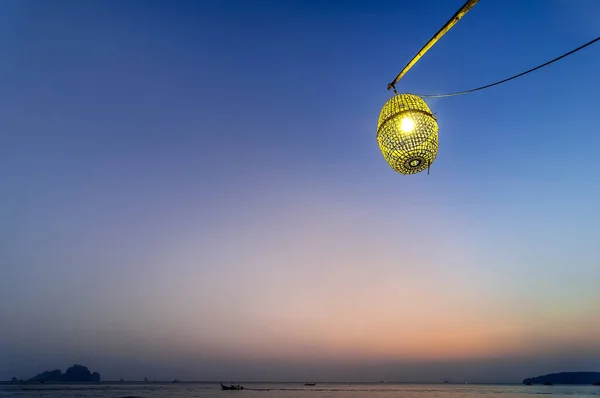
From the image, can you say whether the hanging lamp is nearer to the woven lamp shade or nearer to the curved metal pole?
the woven lamp shade

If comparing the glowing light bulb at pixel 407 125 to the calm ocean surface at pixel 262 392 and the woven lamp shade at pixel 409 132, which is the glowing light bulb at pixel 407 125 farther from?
the calm ocean surface at pixel 262 392

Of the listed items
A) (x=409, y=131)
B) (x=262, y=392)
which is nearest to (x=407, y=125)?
(x=409, y=131)

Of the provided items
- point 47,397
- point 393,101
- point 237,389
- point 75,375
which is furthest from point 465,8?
point 75,375

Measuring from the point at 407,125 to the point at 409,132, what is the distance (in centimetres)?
6

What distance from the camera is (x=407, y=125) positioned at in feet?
8.55

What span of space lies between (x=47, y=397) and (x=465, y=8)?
75.4m

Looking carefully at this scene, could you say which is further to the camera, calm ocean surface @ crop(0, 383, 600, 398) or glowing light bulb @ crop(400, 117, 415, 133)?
calm ocean surface @ crop(0, 383, 600, 398)

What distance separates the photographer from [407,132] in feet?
8.60

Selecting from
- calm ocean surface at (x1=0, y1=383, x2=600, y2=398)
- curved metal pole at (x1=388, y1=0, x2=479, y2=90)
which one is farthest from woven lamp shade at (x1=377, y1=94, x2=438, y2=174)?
calm ocean surface at (x1=0, y1=383, x2=600, y2=398)

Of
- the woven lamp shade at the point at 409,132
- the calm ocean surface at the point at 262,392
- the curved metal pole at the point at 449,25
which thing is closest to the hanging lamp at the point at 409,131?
the woven lamp shade at the point at 409,132

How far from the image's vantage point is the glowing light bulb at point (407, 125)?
260 cm

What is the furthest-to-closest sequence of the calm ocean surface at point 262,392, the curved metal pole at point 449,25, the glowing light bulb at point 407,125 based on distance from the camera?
the calm ocean surface at point 262,392 < the glowing light bulb at point 407,125 < the curved metal pole at point 449,25

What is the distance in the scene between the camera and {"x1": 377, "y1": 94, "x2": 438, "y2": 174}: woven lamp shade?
103 inches

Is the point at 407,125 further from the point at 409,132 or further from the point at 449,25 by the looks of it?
the point at 449,25
